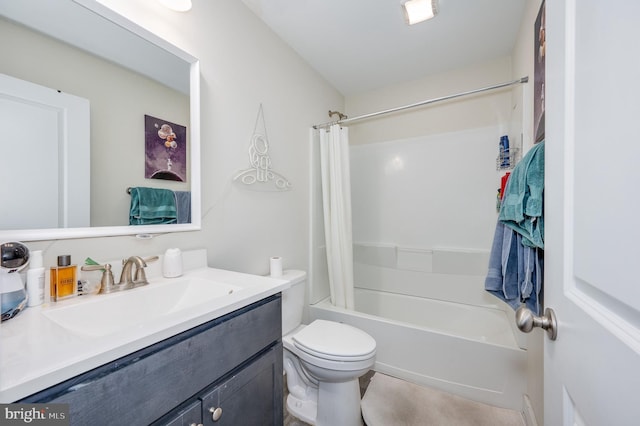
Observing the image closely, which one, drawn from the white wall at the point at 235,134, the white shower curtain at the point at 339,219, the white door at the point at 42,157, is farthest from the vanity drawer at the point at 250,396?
the white shower curtain at the point at 339,219

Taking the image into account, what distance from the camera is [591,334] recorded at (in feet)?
1.28

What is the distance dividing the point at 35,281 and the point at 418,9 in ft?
6.98

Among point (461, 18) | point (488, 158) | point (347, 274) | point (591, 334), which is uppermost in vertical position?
point (461, 18)

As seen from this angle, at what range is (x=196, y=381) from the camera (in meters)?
0.70

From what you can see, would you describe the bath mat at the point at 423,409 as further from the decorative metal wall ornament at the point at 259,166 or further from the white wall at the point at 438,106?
the white wall at the point at 438,106

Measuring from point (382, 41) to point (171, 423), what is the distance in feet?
7.77

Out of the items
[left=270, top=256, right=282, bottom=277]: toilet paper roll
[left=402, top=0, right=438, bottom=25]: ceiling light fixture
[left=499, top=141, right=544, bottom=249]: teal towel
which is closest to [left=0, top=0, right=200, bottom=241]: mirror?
[left=270, top=256, right=282, bottom=277]: toilet paper roll

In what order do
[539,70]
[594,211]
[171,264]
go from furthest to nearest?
[539,70] < [171,264] < [594,211]

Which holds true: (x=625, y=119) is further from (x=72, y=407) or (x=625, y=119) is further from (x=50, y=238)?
(x=50, y=238)

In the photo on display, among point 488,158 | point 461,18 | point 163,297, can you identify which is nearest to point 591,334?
point 163,297

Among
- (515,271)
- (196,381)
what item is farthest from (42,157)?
(515,271)

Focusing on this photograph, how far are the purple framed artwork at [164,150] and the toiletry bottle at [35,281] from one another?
0.46 meters

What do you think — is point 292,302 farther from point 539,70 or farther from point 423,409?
point 539,70

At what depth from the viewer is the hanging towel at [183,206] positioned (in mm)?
1216
